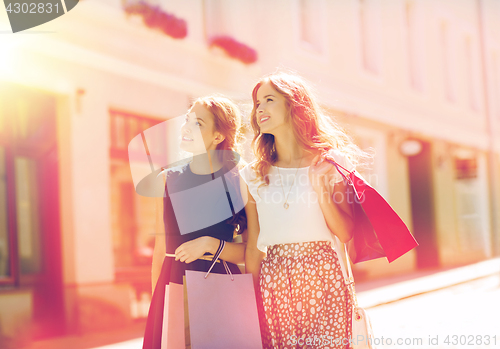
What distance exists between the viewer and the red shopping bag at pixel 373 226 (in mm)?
2160

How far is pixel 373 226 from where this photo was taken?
220 centimetres

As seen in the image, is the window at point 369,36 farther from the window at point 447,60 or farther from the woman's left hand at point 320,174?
the woman's left hand at point 320,174

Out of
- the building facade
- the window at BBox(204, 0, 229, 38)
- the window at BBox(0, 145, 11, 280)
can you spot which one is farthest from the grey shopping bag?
the window at BBox(204, 0, 229, 38)

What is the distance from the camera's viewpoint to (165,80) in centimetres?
744

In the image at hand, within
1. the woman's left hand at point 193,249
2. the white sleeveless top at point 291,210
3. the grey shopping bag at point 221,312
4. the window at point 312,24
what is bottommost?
the grey shopping bag at point 221,312

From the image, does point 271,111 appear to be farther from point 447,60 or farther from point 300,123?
point 447,60

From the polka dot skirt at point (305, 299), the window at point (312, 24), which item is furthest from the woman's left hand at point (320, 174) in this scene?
the window at point (312, 24)

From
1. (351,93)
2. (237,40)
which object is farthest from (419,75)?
(237,40)

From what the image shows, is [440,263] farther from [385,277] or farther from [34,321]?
[34,321]

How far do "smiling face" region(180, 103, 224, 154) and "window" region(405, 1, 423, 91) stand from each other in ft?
41.2

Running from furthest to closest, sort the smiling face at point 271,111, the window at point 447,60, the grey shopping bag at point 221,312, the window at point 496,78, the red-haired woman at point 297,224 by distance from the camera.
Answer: the window at point 496,78, the window at point 447,60, the smiling face at point 271,111, the red-haired woman at point 297,224, the grey shopping bag at point 221,312

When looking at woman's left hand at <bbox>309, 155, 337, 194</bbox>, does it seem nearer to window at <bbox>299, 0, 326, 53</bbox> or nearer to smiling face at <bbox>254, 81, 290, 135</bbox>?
smiling face at <bbox>254, 81, 290, 135</bbox>

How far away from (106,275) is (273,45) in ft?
17.0

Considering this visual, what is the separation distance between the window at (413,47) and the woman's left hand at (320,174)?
501 inches
